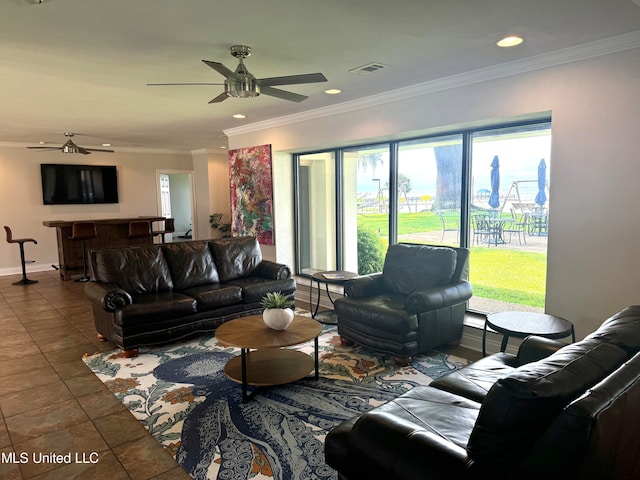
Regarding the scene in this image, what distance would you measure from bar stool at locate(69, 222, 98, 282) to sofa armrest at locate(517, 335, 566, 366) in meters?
7.26

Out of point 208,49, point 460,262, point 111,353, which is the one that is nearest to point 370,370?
point 460,262

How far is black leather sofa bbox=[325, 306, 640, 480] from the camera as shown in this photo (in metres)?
1.22

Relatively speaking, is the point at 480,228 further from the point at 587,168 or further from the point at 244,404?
the point at 244,404

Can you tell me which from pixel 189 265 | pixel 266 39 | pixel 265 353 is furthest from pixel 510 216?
pixel 189 265

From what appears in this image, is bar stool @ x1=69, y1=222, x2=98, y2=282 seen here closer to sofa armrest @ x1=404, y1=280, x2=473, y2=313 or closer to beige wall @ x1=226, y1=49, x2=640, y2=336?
sofa armrest @ x1=404, y1=280, x2=473, y2=313

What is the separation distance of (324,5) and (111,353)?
362 centimetres

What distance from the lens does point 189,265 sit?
4.94 metres

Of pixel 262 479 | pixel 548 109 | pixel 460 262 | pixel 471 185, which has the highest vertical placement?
pixel 548 109

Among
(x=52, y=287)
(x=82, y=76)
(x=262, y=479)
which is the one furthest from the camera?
(x=52, y=287)

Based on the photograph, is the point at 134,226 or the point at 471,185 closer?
the point at 471,185

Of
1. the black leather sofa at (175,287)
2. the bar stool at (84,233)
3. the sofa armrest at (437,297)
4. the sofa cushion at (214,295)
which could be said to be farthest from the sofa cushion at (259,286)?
the bar stool at (84,233)

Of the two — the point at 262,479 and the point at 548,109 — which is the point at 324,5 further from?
the point at 262,479

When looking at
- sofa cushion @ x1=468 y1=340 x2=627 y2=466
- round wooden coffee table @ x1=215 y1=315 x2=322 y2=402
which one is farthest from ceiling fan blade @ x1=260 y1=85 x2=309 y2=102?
sofa cushion @ x1=468 y1=340 x2=627 y2=466

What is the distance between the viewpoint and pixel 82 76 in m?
3.68
